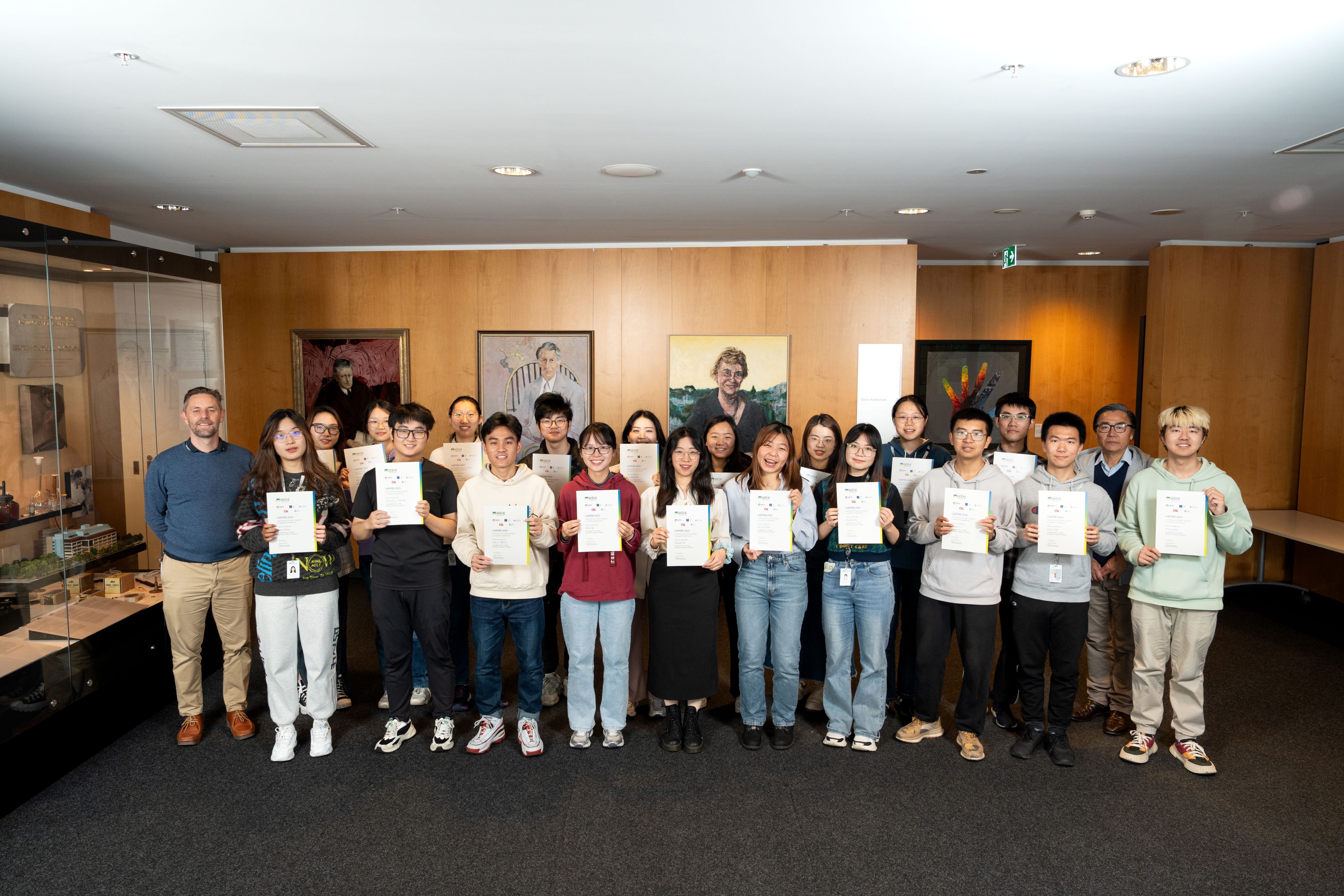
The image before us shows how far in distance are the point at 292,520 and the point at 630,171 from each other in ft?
7.91

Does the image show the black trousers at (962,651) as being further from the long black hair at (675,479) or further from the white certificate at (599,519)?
the white certificate at (599,519)

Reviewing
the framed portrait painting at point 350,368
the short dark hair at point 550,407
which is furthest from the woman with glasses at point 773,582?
the framed portrait painting at point 350,368

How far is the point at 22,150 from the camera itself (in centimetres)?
389

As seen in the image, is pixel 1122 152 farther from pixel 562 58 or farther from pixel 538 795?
pixel 538 795

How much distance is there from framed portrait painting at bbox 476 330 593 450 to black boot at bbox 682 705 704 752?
134 inches

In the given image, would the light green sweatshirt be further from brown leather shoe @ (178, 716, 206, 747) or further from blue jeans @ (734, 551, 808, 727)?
brown leather shoe @ (178, 716, 206, 747)

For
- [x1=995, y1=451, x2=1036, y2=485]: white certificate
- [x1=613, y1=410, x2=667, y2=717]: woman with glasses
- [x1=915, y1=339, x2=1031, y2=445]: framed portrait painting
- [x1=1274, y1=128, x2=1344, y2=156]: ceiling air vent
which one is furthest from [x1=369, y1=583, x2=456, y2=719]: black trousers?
[x1=915, y1=339, x2=1031, y2=445]: framed portrait painting

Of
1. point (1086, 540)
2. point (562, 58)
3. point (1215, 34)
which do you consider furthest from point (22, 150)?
point (1086, 540)

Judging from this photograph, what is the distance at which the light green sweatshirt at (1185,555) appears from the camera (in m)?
3.56

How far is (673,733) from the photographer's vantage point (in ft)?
12.6

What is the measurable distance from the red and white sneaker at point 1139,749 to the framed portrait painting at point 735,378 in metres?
3.54

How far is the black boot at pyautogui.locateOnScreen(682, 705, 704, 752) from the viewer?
382cm

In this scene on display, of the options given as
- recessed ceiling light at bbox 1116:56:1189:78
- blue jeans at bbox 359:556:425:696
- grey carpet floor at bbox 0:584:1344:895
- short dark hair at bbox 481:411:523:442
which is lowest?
grey carpet floor at bbox 0:584:1344:895

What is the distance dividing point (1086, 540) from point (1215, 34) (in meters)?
1.98
